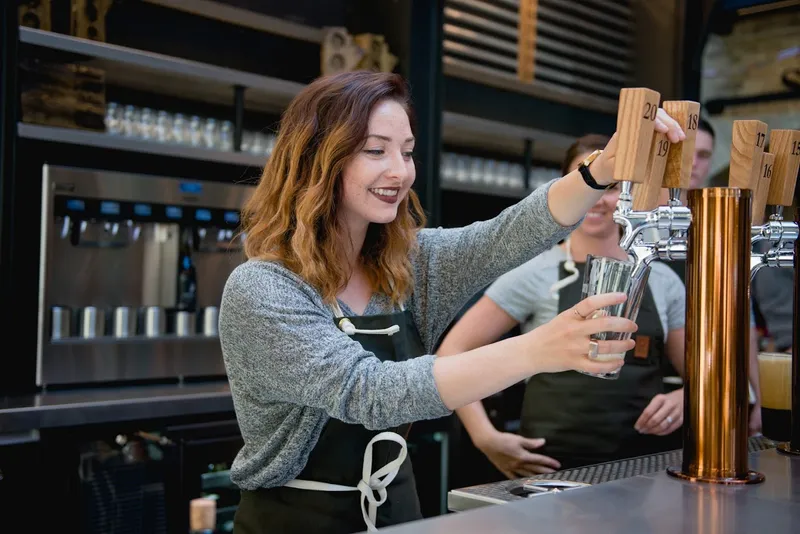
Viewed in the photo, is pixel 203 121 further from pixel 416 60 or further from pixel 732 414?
pixel 732 414

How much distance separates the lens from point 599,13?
5000 mm

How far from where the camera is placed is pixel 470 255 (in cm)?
162

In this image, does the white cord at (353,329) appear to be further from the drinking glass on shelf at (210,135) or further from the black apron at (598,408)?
the drinking glass on shelf at (210,135)

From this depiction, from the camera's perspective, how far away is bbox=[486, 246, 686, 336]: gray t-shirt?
2357 millimetres

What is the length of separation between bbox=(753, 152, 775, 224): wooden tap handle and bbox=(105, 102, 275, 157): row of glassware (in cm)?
237

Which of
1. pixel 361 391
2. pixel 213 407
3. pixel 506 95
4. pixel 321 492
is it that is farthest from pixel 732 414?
pixel 506 95

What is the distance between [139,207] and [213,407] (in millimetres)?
801

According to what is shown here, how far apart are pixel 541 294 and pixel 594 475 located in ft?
3.52

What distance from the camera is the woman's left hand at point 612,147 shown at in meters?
1.12

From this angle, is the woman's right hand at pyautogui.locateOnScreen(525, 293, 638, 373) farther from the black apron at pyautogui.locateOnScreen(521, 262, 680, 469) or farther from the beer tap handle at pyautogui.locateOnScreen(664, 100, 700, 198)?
the black apron at pyautogui.locateOnScreen(521, 262, 680, 469)

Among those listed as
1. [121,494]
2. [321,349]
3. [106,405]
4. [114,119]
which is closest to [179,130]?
[114,119]

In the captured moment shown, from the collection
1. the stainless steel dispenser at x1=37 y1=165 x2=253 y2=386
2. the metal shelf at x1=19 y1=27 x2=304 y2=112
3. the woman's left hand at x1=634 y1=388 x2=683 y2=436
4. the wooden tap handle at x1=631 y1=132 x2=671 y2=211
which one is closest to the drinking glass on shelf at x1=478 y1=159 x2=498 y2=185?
the metal shelf at x1=19 y1=27 x2=304 y2=112

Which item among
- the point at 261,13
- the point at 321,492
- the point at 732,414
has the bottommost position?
the point at 321,492

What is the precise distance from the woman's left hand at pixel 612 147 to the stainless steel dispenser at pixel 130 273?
1.81 metres
